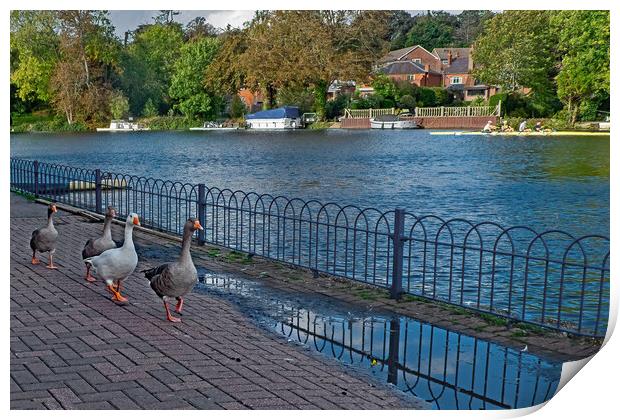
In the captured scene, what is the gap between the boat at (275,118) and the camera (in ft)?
68.8

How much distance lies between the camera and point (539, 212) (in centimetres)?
1512

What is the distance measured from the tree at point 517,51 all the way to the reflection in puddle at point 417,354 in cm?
1542

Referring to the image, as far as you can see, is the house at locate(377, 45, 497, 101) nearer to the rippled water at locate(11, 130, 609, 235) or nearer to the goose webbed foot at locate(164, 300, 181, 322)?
the rippled water at locate(11, 130, 609, 235)

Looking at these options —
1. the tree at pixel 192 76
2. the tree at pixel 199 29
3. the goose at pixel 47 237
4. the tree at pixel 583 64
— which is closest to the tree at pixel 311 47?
the tree at pixel 192 76

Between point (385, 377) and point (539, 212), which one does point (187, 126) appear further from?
point (385, 377)

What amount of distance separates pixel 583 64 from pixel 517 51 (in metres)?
6.60

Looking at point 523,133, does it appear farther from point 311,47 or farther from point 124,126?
point 124,126

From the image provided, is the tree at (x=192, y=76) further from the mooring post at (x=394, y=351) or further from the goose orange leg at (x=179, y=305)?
the mooring post at (x=394, y=351)

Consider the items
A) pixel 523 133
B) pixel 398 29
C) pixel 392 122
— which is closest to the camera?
pixel 398 29

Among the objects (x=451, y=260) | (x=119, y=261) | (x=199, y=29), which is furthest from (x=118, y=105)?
(x=451, y=260)

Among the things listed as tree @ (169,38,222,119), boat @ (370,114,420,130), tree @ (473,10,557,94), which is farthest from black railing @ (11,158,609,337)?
boat @ (370,114,420,130)

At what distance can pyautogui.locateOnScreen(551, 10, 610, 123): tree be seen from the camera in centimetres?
1294

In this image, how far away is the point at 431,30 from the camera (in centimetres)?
1722

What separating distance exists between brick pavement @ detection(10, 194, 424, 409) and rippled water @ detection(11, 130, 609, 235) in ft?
28.6
